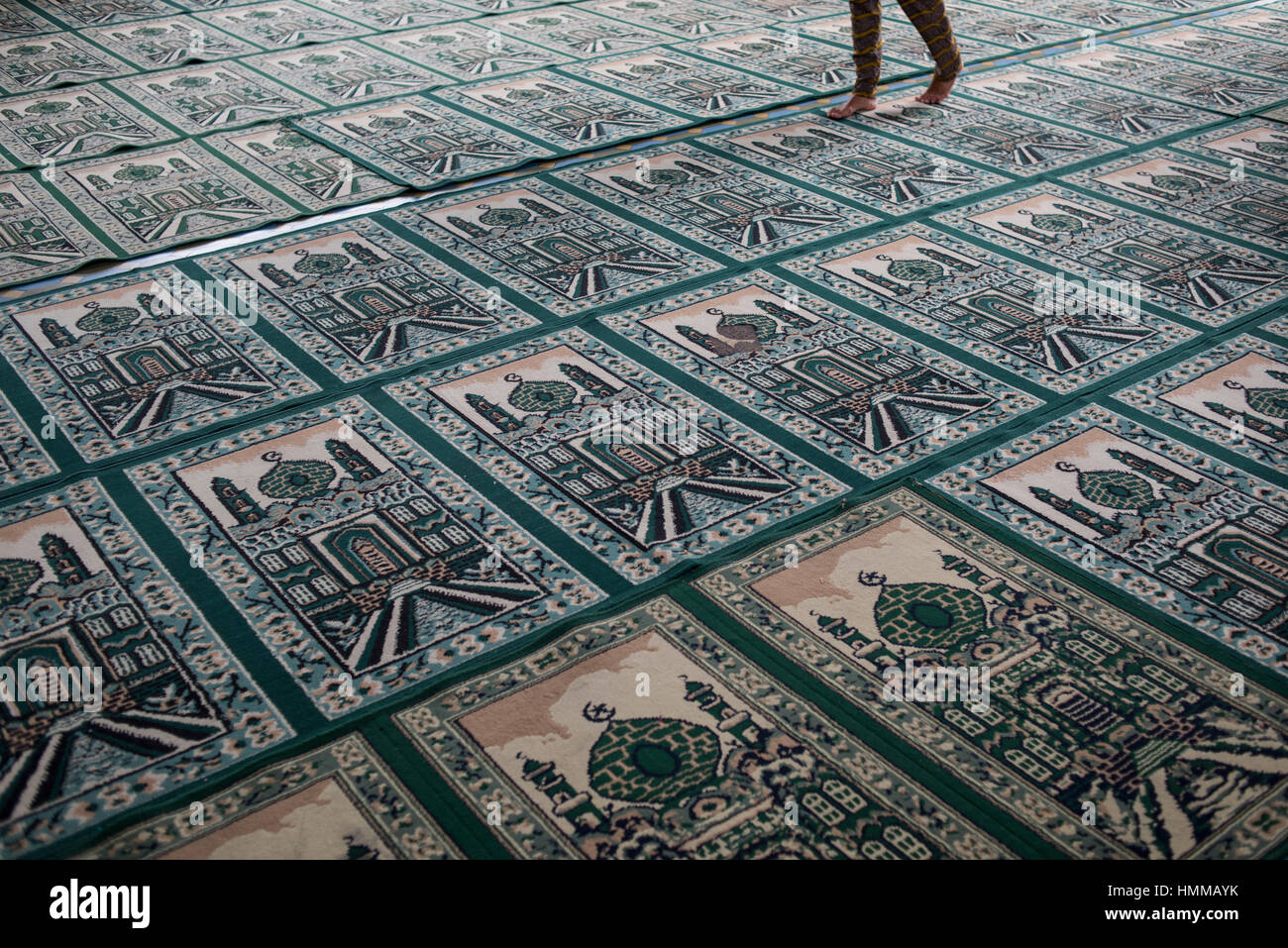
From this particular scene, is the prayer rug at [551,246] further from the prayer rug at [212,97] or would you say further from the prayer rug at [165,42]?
the prayer rug at [165,42]

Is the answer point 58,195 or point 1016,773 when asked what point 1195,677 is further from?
point 58,195

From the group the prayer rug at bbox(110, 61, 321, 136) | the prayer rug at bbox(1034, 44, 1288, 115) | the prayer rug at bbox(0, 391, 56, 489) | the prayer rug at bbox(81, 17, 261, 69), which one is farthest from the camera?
the prayer rug at bbox(81, 17, 261, 69)

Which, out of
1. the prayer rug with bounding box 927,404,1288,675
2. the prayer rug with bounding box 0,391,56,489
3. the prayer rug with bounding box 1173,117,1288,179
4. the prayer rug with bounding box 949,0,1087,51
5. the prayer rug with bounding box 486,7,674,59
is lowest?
the prayer rug with bounding box 0,391,56,489

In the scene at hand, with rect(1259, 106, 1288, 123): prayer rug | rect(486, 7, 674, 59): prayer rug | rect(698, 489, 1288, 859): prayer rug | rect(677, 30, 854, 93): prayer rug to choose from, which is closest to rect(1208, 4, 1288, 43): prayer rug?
rect(1259, 106, 1288, 123): prayer rug

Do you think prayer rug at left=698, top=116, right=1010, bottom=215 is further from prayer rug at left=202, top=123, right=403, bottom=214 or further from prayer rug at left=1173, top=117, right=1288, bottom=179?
prayer rug at left=202, top=123, right=403, bottom=214

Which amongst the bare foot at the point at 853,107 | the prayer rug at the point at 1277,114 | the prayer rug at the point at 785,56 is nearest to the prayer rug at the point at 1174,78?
the prayer rug at the point at 1277,114

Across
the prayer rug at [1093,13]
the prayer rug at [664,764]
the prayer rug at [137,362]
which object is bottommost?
the prayer rug at [137,362]

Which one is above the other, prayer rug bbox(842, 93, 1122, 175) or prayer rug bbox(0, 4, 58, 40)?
prayer rug bbox(842, 93, 1122, 175)
